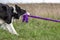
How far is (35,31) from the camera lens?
561 centimetres

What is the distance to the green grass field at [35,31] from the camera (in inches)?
209

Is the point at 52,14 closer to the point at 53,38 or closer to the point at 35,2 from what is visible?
the point at 35,2

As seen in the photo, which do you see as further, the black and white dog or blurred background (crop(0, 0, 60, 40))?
blurred background (crop(0, 0, 60, 40))

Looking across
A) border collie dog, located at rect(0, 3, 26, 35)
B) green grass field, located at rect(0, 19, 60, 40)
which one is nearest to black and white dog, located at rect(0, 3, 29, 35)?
border collie dog, located at rect(0, 3, 26, 35)

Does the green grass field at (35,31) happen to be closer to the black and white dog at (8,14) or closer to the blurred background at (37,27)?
the blurred background at (37,27)

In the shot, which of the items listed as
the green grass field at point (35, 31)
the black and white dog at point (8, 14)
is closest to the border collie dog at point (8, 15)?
the black and white dog at point (8, 14)

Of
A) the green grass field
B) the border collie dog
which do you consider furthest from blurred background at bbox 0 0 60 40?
the border collie dog

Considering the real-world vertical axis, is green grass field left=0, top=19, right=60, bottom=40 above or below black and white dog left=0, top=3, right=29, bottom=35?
below

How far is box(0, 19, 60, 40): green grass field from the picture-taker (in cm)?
531

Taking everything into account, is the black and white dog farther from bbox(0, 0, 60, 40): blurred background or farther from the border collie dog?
bbox(0, 0, 60, 40): blurred background

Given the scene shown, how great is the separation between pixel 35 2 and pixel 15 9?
291 centimetres

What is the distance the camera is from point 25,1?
811cm

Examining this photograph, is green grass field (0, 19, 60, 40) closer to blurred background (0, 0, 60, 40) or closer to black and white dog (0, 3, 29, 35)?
blurred background (0, 0, 60, 40)

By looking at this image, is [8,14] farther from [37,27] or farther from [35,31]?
Result: [37,27]
